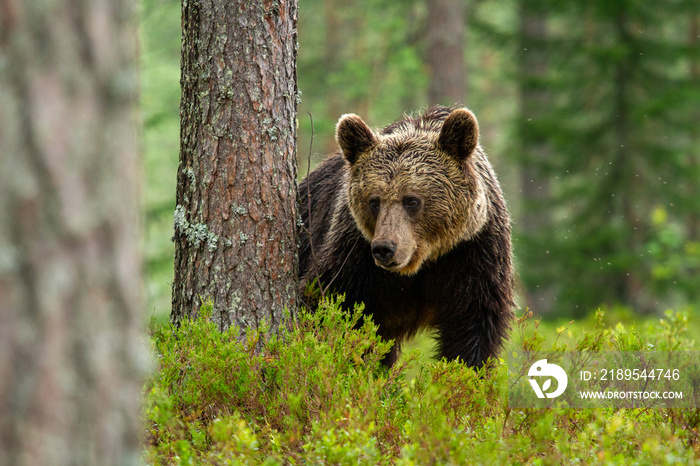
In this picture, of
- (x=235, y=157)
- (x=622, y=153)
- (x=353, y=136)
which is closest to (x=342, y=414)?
(x=235, y=157)

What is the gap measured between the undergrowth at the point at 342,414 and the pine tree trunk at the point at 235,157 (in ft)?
1.09

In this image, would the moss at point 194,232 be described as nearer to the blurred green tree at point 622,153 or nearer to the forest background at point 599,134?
the forest background at point 599,134

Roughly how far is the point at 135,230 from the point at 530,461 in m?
Result: 2.24

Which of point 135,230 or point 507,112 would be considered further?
point 507,112

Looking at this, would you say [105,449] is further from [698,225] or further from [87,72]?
[698,225]

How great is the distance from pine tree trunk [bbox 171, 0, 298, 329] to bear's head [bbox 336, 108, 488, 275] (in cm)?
87

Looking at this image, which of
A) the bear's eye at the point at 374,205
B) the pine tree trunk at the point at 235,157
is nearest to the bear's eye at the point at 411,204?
the bear's eye at the point at 374,205

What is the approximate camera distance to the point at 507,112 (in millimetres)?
29641

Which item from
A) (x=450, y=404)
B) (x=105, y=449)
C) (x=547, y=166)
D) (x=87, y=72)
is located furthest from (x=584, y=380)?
(x=547, y=166)

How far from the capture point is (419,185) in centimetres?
524

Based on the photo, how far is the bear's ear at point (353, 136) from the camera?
5.51 m

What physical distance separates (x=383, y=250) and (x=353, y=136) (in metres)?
1.25

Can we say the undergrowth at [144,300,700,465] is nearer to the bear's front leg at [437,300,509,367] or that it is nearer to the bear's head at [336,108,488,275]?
the bear's front leg at [437,300,509,367]

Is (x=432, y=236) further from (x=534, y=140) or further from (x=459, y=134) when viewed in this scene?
(x=534, y=140)
